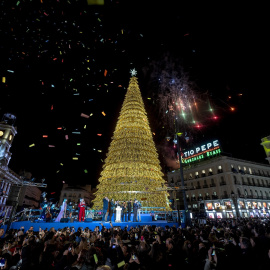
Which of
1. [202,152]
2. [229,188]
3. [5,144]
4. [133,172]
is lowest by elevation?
[133,172]

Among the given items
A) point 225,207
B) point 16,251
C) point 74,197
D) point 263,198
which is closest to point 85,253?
point 16,251

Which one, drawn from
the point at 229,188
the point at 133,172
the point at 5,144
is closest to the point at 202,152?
the point at 229,188

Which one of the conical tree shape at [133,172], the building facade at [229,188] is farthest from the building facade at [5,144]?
the building facade at [229,188]

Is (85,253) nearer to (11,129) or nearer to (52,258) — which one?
(52,258)

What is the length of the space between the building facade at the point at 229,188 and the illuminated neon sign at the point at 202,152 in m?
2.35

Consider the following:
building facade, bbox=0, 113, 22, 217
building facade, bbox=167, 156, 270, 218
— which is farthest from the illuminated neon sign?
building facade, bbox=0, 113, 22, 217

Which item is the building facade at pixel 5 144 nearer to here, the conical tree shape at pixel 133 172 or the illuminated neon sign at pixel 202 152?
the conical tree shape at pixel 133 172

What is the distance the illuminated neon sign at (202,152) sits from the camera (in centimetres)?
4691

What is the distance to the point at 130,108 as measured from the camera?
22.2 meters

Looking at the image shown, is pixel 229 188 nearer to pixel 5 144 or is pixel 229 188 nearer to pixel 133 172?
pixel 133 172

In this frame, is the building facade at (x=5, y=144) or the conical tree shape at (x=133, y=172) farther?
the building facade at (x=5, y=144)

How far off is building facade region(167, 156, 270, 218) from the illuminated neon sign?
7.71 feet

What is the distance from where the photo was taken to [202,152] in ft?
165

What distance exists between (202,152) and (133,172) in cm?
3869
